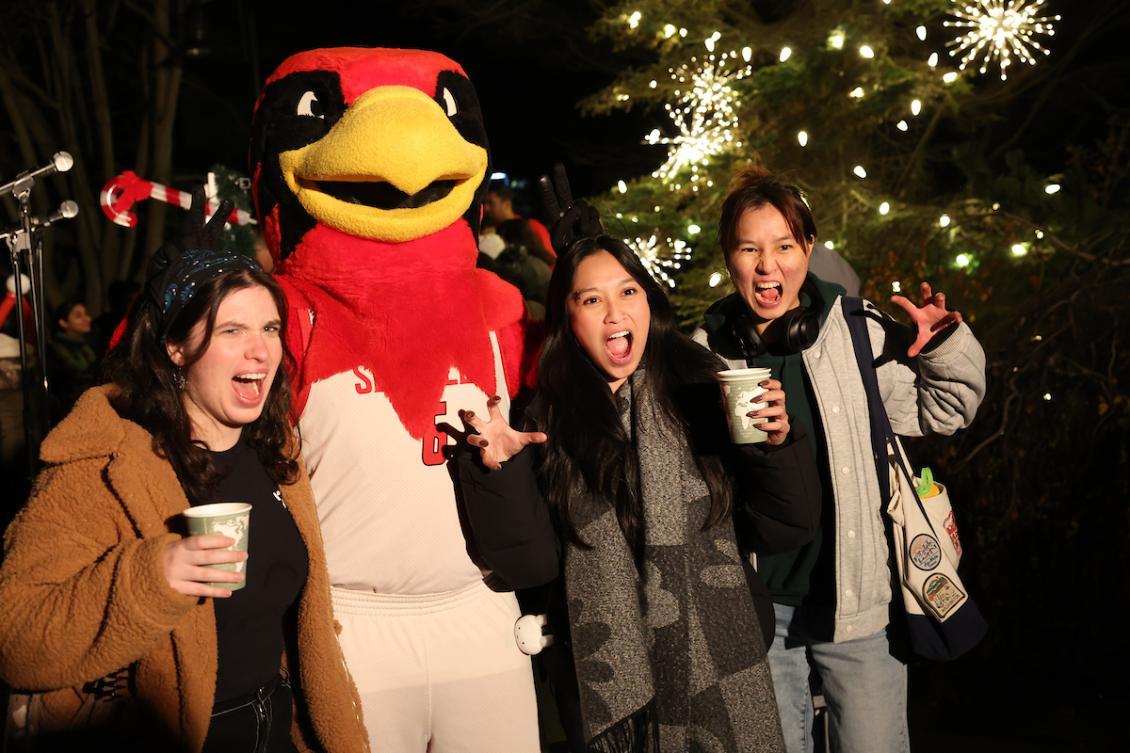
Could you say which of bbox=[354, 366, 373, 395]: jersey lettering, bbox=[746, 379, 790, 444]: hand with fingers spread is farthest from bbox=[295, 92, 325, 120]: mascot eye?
bbox=[746, 379, 790, 444]: hand with fingers spread

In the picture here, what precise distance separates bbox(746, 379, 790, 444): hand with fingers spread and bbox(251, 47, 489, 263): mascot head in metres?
0.95

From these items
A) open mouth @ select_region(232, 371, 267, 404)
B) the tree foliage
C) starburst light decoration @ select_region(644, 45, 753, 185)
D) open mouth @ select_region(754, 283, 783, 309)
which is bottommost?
open mouth @ select_region(232, 371, 267, 404)

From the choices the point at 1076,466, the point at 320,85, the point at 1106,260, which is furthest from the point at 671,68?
the point at 320,85

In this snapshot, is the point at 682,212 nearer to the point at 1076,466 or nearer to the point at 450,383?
the point at 1076,466

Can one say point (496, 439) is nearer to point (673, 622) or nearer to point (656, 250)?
point (673, 622)

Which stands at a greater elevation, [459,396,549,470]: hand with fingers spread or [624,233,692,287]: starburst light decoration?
[624,233,692,287]: starburst light decoration

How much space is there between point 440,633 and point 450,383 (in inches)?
24.0

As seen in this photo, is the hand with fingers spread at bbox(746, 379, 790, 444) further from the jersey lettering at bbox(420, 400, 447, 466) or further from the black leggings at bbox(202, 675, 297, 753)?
the black leggings at bbox(202, 675, 297, 753)

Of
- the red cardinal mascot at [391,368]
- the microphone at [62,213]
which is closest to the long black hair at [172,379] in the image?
the red cardinal mascot at [391,368]

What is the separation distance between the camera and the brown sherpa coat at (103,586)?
195cm

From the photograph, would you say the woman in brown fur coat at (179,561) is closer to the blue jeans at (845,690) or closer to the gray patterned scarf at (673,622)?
the gray patterned scarf at (673,622)

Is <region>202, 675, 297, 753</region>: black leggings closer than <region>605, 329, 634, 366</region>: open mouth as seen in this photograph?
Yes

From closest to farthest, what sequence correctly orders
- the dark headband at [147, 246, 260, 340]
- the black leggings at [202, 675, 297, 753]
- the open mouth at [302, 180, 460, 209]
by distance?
the black leggings at [202, 675, 297, 753]
the dark headband at [147, 246, 260, 340]
the open mouth at [302, 180, 460, 209]

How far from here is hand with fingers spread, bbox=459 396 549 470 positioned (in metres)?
2.47
